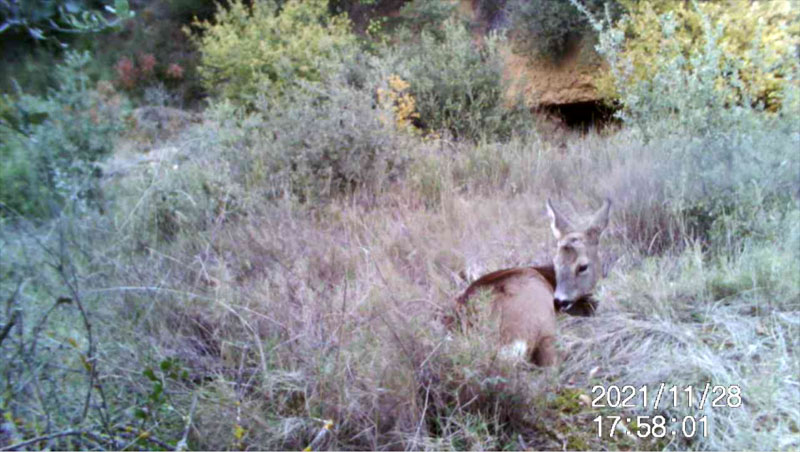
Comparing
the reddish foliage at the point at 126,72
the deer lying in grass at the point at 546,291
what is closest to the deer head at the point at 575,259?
the deer lying in grass at the point at 546,291

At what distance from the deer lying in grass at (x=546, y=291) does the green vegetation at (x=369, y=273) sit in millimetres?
178

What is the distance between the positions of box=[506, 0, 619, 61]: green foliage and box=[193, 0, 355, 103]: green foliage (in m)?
3.28

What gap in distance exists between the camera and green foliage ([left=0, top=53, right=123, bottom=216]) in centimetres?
479

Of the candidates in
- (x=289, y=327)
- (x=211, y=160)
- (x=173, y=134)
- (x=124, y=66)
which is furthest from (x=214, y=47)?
(x=289, y=327)

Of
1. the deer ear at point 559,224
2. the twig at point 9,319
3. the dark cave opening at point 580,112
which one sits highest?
the twig at point 9,319

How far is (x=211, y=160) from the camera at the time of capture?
324 inches

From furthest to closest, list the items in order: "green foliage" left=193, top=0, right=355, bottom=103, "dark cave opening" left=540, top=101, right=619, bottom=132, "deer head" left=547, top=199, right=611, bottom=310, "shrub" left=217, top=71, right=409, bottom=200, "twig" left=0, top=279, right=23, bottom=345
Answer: "dark cave opening" left=540, top=101, right=619, bottom=132 → "green foliage" left=193, top=0, right=355, bottom=103 → "shrub" left=217, top=71, right=409, bottom=200 → "deer head" left=547, top=199, right=611, bottom=310 → "twig" left=0, top=279, right=23, bottom=345

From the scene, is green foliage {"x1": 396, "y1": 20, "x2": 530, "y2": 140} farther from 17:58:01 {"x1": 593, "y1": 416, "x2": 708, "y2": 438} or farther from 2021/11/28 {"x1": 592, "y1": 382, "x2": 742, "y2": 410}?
17:58:01 {"x1": 593, "y1": 416, "x2": 708, "y2": 438}

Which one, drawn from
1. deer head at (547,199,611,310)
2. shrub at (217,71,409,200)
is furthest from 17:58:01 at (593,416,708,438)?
shrub at (217,71,409,200)

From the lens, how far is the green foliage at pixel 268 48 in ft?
41.5

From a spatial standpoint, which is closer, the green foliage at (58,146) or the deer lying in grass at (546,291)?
the deer lying in grass at (546,291)

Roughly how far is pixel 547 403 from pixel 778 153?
3.72 m

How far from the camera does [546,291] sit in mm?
4539

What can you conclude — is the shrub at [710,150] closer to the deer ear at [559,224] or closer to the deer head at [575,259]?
the deer head at [575,259]
